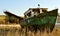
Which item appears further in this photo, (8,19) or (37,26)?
(8,19)

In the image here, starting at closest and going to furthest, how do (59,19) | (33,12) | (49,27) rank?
(49,27) < (33,12) < (59,19)

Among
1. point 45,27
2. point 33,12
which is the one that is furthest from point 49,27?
point 33,12

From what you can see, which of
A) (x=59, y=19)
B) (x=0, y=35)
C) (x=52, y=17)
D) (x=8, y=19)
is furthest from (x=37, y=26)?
(x=8, y=19)

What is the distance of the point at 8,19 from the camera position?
40844mm

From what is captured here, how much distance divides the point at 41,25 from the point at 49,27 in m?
0.77

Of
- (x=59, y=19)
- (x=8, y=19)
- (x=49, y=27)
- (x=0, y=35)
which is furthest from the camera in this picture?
(x=8, y=19)

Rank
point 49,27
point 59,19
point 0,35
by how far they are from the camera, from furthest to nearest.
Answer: point 59,19, point 49,27, point 0,35

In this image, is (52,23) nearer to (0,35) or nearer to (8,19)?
(0,35)

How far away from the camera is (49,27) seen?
646 inches

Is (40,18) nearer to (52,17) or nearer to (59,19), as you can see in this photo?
(52,17)

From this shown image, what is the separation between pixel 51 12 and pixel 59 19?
456 inches

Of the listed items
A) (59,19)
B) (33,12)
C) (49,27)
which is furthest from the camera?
(59,19)

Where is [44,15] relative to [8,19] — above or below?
above

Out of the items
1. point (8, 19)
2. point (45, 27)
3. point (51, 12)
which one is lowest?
point (8, 19)
